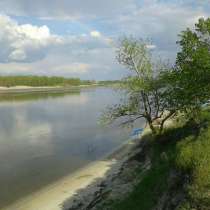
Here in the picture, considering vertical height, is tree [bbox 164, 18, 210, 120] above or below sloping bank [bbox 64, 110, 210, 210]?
above

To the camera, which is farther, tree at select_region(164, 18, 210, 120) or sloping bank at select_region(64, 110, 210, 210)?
tree at select_region(164, 18, 210, 120)

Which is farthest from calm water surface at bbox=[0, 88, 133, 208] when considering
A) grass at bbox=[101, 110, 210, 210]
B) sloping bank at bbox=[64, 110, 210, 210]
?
grass at bbox=[101, 110, 210, 210]

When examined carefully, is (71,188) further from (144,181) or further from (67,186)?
(144,181)

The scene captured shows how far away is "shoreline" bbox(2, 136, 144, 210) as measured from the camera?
21.9m

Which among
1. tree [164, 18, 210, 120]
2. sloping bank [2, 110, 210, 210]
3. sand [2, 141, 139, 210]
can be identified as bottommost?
sand [2, 141, 139, 210]

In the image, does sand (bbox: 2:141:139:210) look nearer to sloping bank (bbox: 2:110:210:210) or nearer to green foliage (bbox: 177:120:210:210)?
sloping bank (bbox: 2:110:210:210)

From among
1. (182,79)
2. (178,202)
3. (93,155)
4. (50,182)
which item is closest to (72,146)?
(93,155)

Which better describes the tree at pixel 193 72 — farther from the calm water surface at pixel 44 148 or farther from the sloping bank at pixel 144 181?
the calm water surface at pixel 44 148

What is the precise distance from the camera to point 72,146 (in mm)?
40062

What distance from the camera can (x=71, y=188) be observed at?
80.3 ft

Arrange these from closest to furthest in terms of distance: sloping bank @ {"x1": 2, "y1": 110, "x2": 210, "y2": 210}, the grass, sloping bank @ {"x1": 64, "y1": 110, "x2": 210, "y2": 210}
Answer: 1. the grass
2. sloping bank @ {"x1": 64, "y1": 110, "x2": 210, "y2": 210}
3. sloping bank @ {"x1": 2, "y1": 110, "x2": 210, "y2": 210}

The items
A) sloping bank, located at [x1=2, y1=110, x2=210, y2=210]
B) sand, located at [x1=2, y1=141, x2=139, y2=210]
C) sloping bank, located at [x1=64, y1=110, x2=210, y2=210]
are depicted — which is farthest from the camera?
sand, located at [x1=2, y1=141, x2=139, y2=210]

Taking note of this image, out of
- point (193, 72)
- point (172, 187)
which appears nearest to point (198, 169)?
point (172, 187)

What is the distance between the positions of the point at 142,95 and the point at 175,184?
56.3 ft
